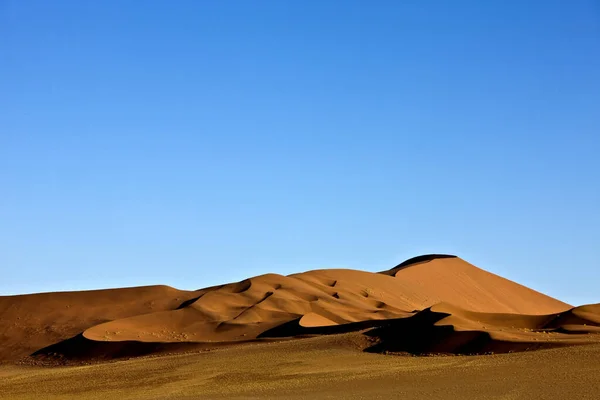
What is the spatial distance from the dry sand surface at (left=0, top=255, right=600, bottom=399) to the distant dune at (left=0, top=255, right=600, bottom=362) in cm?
8

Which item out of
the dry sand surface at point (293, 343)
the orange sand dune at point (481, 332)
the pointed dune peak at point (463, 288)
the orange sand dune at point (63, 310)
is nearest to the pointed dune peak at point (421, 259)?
the pointed dune peak at point (463, 288)

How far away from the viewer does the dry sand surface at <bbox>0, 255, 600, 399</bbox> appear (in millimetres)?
27984

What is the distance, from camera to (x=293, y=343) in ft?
125

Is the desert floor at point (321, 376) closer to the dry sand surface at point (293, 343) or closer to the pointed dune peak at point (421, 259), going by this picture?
the dry sand surface at point (293, 343)

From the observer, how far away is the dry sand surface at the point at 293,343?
1102 inches

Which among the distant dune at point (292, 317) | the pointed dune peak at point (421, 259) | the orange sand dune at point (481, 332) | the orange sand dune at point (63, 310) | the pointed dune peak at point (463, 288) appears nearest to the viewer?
the orange sand dune at point (481, 332)

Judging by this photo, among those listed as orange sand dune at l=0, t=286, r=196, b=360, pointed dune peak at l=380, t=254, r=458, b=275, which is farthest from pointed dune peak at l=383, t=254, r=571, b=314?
orange sand dune at l=0, t=286, r=196, b=360

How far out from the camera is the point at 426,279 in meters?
68.2

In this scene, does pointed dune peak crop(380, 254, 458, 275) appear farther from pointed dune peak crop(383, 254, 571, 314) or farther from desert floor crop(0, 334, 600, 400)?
desert floor crop(0, 334, 600, 400)

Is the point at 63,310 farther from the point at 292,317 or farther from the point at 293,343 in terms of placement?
the point at 293,343

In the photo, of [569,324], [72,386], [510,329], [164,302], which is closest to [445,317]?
[510,329]

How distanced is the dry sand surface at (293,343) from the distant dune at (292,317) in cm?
8

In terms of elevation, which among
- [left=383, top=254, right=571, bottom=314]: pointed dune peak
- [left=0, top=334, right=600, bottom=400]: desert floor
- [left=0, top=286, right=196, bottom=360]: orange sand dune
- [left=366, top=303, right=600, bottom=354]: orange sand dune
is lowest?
[left=0, top=334, right=600, bottom=400]: desert floor

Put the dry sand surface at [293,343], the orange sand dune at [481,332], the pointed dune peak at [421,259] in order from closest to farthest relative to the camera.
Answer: the dry sand surface at [293,343]
the orange sand dune at [481,332]
the pointed dune peak at [421,259]
